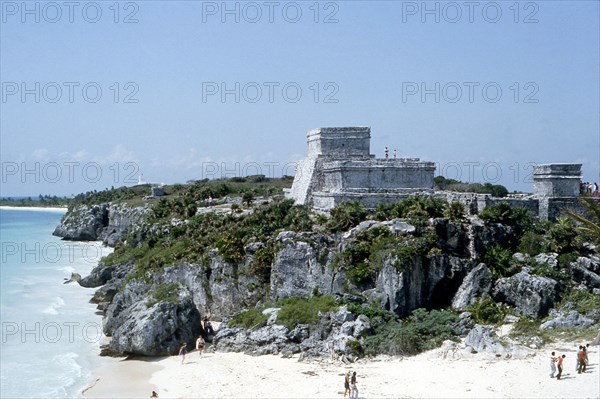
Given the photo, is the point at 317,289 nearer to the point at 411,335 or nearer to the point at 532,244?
the point at 411,335

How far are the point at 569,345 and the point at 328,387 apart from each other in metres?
8.80

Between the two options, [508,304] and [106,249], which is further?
[106,249]

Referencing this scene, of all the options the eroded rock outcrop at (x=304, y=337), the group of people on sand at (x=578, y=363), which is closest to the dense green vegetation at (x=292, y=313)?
the eroded rock outcrop at (x=304, y=337)

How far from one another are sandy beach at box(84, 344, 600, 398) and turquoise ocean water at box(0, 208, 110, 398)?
188cm

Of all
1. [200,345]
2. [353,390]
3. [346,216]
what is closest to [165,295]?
[200,345]

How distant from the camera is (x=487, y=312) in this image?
2728cm

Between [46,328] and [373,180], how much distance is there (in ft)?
60.4

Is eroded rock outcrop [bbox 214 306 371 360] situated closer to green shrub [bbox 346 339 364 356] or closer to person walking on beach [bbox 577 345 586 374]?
green shrub [bbox 346 339 364 356]

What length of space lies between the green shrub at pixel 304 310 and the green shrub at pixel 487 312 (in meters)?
5.73

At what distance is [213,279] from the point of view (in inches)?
1324

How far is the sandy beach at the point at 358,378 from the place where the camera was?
68.8 feet

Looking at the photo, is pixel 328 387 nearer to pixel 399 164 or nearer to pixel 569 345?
pixel 569 345

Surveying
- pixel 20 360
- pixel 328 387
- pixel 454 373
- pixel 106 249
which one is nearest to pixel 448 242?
pixel 454 373

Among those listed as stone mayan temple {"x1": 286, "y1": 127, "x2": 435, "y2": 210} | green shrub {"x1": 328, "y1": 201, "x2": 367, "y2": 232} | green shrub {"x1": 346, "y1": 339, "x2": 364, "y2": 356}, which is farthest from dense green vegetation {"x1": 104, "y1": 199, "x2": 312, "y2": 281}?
green shrub {"x1": 346, "y1": 339, "x2": 364, "y2": 356}
